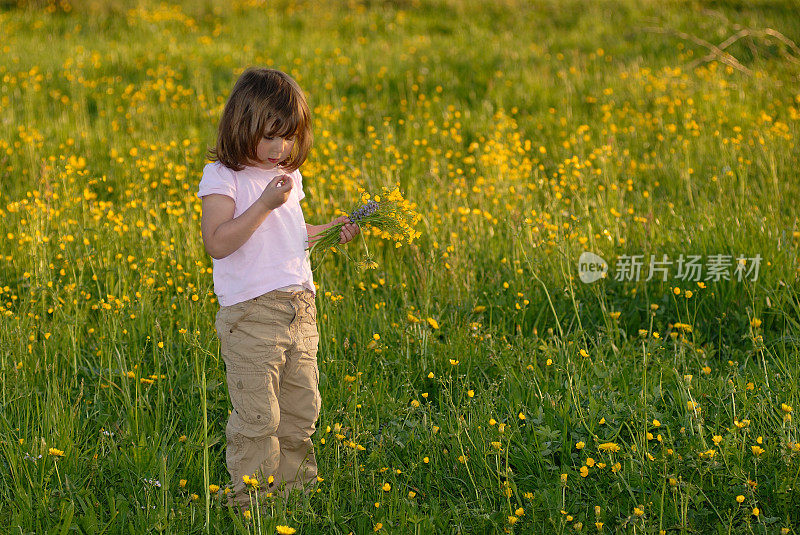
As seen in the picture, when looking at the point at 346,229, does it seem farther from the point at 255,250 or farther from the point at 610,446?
the point at 610,446

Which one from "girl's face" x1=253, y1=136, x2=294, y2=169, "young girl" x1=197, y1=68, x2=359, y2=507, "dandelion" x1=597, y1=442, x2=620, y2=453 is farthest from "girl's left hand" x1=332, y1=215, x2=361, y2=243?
"dandelion" x1=597, y1=442, x2=620, y2=453

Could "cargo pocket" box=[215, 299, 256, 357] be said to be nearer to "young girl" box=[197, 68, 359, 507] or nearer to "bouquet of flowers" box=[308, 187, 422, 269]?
"young girl" box=[197, 68, 359, 507]

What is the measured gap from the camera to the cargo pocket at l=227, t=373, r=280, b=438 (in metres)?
2.60

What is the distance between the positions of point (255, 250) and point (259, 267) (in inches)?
2.5

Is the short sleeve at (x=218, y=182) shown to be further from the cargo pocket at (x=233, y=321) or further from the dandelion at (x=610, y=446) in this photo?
the dandelion at (x=610, y=446)

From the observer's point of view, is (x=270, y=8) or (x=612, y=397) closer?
(x=612, y=397)

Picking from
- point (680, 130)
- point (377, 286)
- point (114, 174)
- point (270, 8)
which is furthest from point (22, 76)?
point (680, 130)

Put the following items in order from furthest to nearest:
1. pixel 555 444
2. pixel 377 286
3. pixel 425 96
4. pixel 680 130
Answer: pixel 425 96 < pixel 680 130 < pixel 377 286 < pixel 555 444

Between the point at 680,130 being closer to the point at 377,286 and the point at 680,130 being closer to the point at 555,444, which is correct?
the point at 377,286

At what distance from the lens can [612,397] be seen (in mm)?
3018

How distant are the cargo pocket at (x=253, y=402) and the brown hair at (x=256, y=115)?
0.73 m

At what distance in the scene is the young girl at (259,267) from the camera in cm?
253

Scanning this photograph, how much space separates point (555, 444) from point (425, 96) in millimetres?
5237

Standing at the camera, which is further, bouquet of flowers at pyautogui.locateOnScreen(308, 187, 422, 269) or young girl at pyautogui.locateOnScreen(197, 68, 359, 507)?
bouquet of flowers at pyautogui.locateOnScreen(308, 187, 422, 269)
